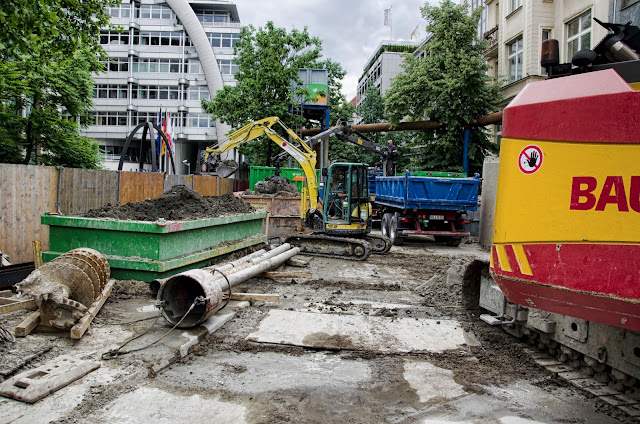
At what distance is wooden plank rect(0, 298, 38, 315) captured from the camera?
5176 mm

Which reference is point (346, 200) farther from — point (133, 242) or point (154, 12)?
point (154, 12)

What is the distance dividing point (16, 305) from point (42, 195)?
154 inches

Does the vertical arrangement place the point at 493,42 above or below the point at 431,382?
above

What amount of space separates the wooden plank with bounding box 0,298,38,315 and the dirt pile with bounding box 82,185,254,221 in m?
1.97

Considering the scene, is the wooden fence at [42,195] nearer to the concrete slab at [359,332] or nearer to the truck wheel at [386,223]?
the concrete slab at [359,332]

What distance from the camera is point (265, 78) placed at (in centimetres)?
2434

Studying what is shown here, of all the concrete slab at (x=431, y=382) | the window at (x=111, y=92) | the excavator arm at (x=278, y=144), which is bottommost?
the concrete slab at (x=431, y=382)

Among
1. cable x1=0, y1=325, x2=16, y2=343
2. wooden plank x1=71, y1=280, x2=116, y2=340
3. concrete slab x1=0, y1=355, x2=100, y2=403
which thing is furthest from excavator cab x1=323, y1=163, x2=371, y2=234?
concrete slab x1=0, y1=355, x2=100, y2=403

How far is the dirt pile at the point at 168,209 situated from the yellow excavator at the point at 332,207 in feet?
10.8

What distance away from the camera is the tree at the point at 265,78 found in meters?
24.4

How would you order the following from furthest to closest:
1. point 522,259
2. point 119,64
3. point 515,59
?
point 119,64, point 515,59, point 522,259

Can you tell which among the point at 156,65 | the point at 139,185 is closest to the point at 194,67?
the point at 156,65

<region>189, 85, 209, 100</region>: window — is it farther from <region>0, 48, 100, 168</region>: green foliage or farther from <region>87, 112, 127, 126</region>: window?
<region>0, 48, 100, 168</region>: green foliage

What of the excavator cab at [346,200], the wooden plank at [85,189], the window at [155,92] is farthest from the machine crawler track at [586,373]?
the window at [155,92]
